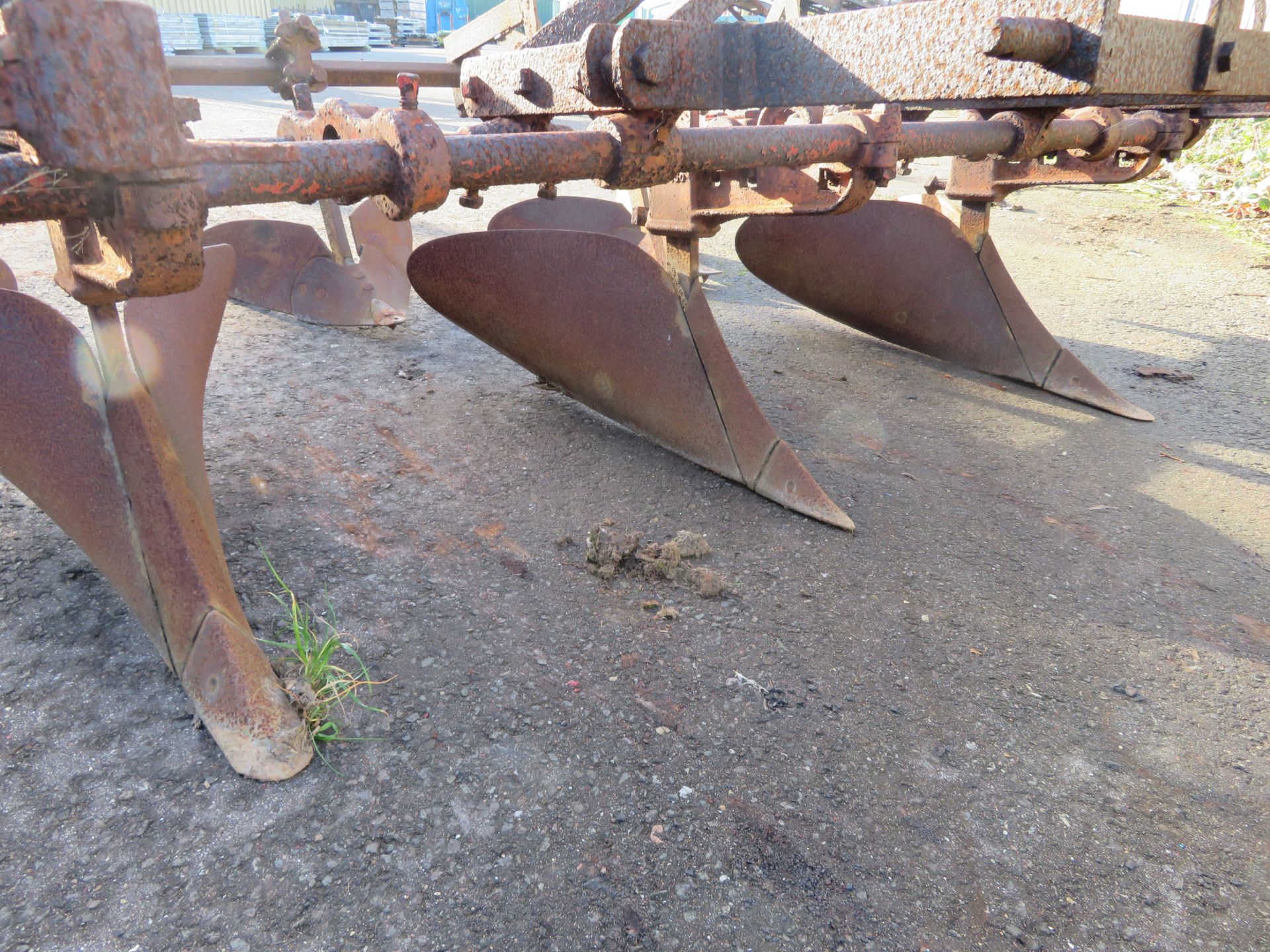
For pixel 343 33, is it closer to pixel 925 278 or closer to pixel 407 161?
pixel 925 278

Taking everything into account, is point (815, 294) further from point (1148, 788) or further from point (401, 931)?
point (401, 931)

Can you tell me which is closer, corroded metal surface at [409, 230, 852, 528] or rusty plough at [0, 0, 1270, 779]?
rusty plough at [0, 0, 1270, 779]

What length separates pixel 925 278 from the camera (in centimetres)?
331

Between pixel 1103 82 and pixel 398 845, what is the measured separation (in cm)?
137

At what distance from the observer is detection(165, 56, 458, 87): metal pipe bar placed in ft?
10.6

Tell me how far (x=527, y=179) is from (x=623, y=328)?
890mm

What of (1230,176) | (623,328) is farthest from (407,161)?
(1230,176)

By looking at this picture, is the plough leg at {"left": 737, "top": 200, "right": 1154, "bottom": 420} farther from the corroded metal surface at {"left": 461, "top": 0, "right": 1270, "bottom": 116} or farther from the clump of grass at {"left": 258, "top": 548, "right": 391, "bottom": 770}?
the clump of grass at {"left": 258, "top": 548, "right": 391, "bottom": 770}

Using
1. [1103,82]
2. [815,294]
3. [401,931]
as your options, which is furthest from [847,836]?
[815,294]

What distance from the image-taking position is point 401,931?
116 centimetres

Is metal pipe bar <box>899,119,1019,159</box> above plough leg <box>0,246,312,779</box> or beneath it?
above

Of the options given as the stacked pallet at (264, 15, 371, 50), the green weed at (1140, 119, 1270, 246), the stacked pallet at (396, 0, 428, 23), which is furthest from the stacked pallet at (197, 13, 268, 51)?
the green weed at (1140, 119, 1270, 246)

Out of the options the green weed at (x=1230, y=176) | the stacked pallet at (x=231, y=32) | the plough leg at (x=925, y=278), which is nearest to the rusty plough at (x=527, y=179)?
the plough leg at (x=925, y=278)

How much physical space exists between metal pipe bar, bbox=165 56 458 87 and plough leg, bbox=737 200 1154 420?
1.31m
